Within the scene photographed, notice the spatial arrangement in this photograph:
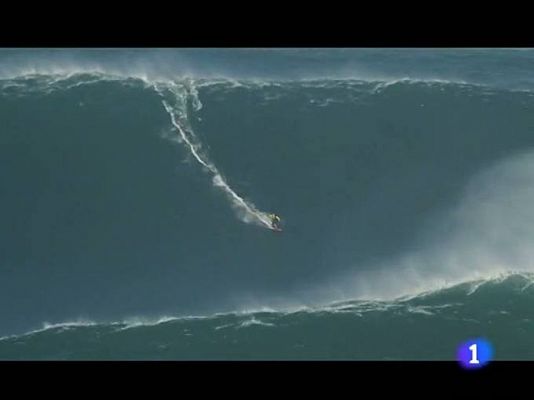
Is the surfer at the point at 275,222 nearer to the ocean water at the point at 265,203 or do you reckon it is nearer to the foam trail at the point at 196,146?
the foam trail at the point at 196,146

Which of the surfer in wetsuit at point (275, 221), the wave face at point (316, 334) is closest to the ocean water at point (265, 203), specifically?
the wave face at point (316, 334)

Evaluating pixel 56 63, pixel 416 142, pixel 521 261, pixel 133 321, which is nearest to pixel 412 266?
pixel 521 261

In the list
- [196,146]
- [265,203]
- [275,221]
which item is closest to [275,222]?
[275,221]

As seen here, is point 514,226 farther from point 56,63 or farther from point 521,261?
point 56,63

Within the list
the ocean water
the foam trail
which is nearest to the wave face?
the ocean water

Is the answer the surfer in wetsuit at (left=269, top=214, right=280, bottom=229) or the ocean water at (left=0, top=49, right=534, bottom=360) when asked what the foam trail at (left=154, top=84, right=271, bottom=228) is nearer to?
the ocean water at (left=0, top=49, right=534, bottom=360)

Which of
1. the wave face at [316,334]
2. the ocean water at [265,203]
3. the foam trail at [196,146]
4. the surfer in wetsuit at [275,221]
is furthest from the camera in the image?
the foam trail at [196,146]
